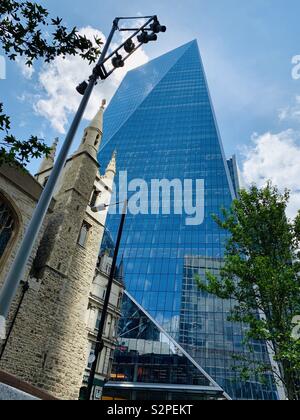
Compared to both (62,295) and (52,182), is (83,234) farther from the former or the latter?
(52,182)

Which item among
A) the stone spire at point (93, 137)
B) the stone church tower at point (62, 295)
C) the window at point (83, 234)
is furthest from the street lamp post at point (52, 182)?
the stone spire at point (93, 137)

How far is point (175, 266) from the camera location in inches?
2571

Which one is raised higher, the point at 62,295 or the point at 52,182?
the point at 62,295

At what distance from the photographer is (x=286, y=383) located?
1199 centimetres

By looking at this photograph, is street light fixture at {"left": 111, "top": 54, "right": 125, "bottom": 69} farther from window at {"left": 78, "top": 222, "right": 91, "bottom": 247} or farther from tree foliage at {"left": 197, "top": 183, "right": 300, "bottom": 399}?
window at {"left": 78, "top": 222, "right": 91, "bottom": 247}

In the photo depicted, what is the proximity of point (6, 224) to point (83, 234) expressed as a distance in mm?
7231

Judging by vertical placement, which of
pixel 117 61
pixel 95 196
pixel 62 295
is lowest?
pixel 62 295

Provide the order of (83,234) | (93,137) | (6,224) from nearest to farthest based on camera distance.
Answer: (6,224), (83,234), (93,137)

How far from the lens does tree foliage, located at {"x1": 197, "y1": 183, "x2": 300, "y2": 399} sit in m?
12.1

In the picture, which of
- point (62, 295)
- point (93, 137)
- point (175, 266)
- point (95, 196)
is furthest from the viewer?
point (175, 266)

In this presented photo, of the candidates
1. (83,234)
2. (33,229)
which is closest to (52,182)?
(33,229)

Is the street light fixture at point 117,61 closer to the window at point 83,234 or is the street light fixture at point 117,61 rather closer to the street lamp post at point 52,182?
the street lamp post at point 52,182
